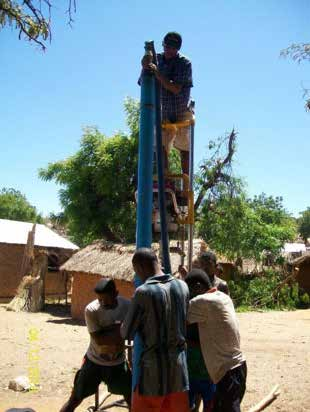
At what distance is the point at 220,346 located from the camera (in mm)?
3590

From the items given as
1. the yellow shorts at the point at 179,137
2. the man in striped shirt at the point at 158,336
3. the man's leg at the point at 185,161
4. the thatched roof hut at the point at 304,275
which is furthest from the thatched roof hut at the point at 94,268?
the thatched roof hut at the point at 304,275

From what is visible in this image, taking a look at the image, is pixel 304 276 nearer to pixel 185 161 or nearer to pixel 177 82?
pixel 185 161

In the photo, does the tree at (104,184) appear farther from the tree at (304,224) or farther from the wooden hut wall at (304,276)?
the tree at (304,224)

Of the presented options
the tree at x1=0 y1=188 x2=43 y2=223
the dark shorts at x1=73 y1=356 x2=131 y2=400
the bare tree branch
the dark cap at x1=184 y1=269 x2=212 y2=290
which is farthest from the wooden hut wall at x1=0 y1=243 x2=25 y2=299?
the tree at x1=0 y1=188 x2=43 y2=223

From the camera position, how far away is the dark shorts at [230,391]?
3.56 metres

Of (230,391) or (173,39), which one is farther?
(173,39)

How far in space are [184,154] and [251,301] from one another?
1559 centimetres

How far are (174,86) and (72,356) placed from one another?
6.39 meters

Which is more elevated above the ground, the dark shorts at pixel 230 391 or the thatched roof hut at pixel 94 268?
the thatched roof hut at pixel 94 268

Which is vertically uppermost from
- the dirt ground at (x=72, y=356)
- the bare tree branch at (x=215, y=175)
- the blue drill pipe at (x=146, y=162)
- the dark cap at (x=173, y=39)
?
the bare tree branch at (x=215, y=175)

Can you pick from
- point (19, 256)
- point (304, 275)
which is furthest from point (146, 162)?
point (304, 275)

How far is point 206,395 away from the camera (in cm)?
396

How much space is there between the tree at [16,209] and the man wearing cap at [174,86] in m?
43.9

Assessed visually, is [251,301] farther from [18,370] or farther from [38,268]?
[18,370]
